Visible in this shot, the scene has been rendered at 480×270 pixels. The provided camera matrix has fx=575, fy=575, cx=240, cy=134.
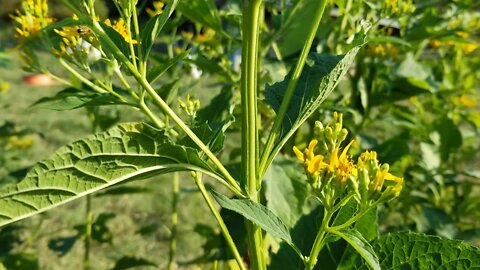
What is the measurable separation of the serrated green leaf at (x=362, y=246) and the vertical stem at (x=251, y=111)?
117 millimetres

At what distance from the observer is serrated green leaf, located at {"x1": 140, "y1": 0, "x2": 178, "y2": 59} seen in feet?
2.56

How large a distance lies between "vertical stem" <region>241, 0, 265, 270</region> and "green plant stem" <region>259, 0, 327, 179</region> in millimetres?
24

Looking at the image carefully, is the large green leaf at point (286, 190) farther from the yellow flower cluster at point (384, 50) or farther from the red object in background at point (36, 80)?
the red object in background at point (36, 80)

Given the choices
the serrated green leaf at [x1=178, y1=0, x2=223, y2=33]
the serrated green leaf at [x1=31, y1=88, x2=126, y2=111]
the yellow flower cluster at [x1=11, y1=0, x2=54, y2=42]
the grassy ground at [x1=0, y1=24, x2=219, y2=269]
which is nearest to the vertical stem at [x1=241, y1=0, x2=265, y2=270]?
the serrated green leaf at [x1=31, y1=88, x2=126, y2=111]

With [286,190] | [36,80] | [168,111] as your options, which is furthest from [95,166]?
[36,80]

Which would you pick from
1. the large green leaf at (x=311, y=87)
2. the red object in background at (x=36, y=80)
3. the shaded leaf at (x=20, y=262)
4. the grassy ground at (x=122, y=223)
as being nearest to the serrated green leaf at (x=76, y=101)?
the large green leaf at (x=311, y=87)

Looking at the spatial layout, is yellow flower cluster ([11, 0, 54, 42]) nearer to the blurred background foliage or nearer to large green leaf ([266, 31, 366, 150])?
the blurred background foliage

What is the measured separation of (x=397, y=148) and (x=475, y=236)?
0.39 m

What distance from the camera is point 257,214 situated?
2.29 feet

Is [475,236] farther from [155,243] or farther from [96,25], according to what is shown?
[155,243]

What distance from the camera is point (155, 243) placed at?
2.79 m

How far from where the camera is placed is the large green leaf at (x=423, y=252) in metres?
0.76

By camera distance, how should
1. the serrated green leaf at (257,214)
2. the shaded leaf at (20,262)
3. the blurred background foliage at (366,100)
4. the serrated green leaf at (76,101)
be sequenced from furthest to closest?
1. the shaded leaf at (20,262)
2. the blurred background foliage at (366,100)
3. the serrated green leaf at (76,101)
4. the serrated green leaf at (257,214)

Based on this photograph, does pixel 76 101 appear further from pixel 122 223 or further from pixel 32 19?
pixel 122 223
